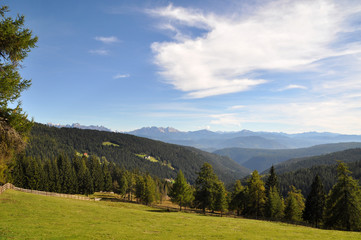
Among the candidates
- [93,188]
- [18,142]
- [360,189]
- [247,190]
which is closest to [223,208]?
[247,190]

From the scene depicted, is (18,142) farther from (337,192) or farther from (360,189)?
(360,189)

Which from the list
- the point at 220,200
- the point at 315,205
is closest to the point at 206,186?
the point at 220,200

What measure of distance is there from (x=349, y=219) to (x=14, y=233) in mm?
52789

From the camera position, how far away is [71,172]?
8188cm

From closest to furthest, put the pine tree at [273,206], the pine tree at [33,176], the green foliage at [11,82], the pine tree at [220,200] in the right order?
the green foliage at [11,82] → the pine tree at [220,200] → the pine tree at [273,206] → the pine tree at [33,176]

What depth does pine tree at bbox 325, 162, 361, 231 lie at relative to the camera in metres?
37.6

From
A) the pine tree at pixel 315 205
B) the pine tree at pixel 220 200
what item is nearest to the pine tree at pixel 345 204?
the pine tree at pixel 315 205

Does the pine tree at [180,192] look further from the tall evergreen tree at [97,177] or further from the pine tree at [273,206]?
the tall evergreen tree at [97,177]

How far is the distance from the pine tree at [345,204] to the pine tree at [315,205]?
25.4 ft

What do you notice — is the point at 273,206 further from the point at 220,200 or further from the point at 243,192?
the point at 220,200

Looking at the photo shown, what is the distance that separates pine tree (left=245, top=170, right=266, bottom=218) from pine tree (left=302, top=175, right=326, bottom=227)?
11276mm

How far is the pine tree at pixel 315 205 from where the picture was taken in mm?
48875

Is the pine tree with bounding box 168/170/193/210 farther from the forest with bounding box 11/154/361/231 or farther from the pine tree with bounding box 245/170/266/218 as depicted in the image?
the pine tree with bounding box 245/170/266/218

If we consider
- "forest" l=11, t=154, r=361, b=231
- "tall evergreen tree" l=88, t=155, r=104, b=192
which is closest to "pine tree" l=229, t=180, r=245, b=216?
"forest" l=11, t=154, r=361, b=231
